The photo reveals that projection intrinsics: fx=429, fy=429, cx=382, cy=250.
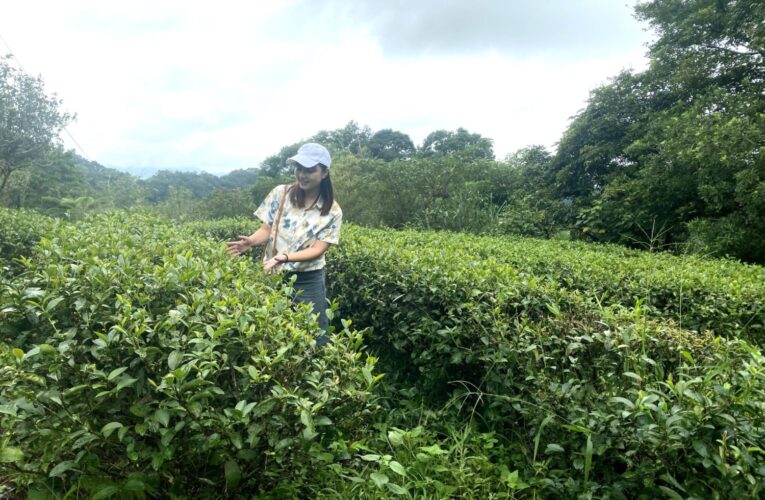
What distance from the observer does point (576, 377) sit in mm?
2010

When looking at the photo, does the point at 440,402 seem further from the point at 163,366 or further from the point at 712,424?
the point at 163,366

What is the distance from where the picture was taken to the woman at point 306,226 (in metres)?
2.93

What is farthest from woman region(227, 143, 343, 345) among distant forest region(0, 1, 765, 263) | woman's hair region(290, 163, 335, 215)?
distant forest region(0, 1, 765, 263)

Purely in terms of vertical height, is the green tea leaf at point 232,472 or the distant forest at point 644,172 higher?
the distant forest at point 644,172

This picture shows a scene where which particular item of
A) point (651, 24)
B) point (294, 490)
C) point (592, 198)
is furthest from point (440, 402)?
point (651, 24)

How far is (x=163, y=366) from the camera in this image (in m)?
1.44

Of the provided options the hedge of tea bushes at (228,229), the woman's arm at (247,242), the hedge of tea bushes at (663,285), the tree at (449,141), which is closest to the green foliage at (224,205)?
the hedge of tea bushes at (228,229)

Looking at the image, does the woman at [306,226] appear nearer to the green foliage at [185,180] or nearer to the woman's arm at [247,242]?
the woman's arm at [247,242]

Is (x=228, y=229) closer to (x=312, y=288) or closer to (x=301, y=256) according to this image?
(x=312, y=288)

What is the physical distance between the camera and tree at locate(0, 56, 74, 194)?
17453 millimetres

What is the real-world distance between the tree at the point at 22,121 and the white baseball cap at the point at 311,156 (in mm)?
20702

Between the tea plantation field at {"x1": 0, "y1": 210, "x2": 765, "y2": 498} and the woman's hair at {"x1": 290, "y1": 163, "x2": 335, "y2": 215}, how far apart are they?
60cm

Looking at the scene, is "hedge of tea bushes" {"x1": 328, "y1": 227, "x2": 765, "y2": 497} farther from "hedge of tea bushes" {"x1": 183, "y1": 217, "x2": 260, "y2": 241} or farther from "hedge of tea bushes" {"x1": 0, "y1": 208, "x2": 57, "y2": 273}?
"hedge of tea bushes" {"x1": 0, "y1": 208, "x2": 57, "y2": 273}

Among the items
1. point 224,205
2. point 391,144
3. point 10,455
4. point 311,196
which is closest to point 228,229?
point 311,196
